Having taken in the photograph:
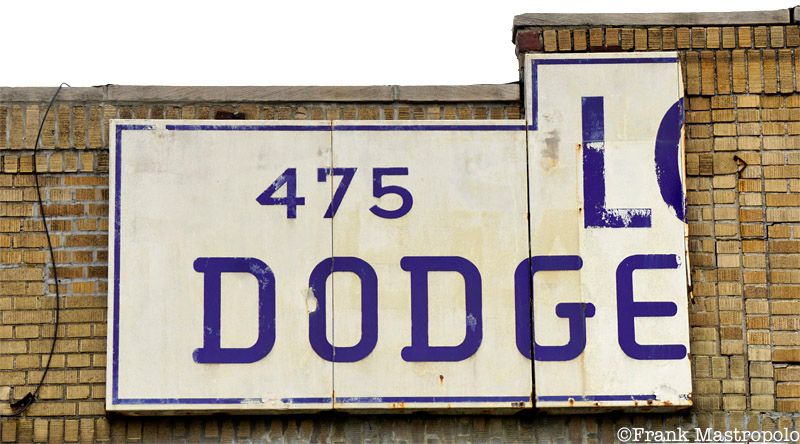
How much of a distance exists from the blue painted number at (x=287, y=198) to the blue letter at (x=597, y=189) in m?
1.72

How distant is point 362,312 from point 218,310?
0.86 meters

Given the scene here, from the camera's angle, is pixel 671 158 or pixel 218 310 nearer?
pixel 218 310

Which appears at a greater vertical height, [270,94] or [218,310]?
[270,94]

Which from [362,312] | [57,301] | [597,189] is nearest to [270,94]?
[362,312]

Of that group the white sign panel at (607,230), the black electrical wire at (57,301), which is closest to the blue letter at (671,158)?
the white sign panel at (607,230)

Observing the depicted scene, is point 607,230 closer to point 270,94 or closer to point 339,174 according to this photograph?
point 339,174

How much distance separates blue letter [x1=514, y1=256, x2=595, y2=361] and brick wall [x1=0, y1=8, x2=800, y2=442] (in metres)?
0.41

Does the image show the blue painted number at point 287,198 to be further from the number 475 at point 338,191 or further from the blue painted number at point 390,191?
the blue painted number at point 390,191

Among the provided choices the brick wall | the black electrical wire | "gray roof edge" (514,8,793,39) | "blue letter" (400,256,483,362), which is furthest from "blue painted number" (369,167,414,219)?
the black electrical wire

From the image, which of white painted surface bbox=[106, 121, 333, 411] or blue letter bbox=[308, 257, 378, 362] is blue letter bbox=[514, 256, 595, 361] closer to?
blue letter bbox=[308, 257, 378, 362]

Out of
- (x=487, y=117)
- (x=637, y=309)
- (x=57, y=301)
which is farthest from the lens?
(x=487, y=117)

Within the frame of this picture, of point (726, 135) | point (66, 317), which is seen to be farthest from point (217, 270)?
point (726, 135)

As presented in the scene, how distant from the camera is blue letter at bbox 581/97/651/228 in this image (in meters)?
8.88

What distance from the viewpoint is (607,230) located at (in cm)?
886
